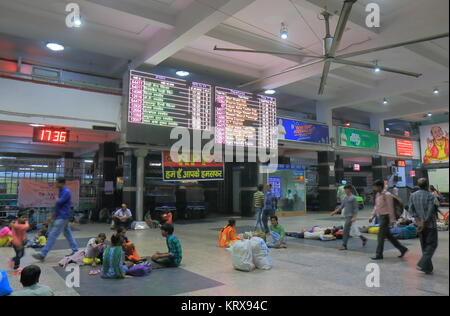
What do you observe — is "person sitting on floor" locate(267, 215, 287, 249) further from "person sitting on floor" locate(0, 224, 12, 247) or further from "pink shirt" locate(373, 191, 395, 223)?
"person sitting on floor" locate(0, 224, 12, 247)

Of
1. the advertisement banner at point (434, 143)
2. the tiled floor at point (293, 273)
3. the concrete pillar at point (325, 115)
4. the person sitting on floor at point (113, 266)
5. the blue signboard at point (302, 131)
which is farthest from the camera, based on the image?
the concrete pillar at point (325, 115)

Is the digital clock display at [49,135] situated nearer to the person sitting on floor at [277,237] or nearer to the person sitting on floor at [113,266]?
the person sitting on floor at [113,266]

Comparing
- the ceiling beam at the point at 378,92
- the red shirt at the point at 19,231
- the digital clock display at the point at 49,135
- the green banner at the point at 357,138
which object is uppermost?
the ceiling beam at the point at 378,92

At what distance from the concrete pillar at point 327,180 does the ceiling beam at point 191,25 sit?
426 inches

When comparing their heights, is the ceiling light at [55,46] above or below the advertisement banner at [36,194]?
above

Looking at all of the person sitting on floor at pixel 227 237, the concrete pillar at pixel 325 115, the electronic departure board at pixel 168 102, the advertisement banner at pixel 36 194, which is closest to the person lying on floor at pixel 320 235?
the person sitting on floor at pixel 227 237

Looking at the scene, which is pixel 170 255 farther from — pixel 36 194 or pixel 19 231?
pixel 36 194

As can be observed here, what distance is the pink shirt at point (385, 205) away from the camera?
6.07 m

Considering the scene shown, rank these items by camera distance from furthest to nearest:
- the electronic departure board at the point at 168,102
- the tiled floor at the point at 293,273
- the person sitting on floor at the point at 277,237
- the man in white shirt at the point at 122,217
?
the man in white shirt at the point at 122,217, the electronic departure board at the point at 168,102, the person sitting on floor at the point at 277,237, the tiled floor at the point at 293,273

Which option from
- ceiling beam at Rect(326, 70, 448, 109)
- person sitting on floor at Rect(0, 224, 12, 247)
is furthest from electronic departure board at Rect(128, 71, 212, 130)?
ceiling beam at Rect(326, 70, 448, 109)
